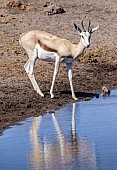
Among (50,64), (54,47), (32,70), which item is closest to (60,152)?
(54,47)

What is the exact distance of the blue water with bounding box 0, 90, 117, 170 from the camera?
33.2 feet

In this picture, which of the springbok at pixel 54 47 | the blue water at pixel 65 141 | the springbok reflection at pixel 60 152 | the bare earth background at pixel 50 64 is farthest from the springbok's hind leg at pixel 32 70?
the springbok reflection at pixel 60 152

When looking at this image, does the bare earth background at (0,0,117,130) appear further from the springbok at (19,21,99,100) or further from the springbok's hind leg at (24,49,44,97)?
the springbok at (19,21,99,100)

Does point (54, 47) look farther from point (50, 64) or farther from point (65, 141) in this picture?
point (65, 141)

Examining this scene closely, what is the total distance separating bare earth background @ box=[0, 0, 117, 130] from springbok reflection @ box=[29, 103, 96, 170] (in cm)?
117

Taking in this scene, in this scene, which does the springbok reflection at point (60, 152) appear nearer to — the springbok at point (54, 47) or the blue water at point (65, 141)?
the blue water at point (65, 141)

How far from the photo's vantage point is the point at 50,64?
20.8m

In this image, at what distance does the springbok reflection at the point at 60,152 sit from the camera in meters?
10.0

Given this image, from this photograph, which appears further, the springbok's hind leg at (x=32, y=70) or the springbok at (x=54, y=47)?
the springbok's hind leg at (x=32, y=70)

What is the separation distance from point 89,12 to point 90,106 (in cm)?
1610

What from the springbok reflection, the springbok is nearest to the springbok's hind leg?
the springbok

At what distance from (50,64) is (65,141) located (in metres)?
9.25

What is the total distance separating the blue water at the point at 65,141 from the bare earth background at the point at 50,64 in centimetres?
65

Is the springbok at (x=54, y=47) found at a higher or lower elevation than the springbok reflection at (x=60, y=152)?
higher
